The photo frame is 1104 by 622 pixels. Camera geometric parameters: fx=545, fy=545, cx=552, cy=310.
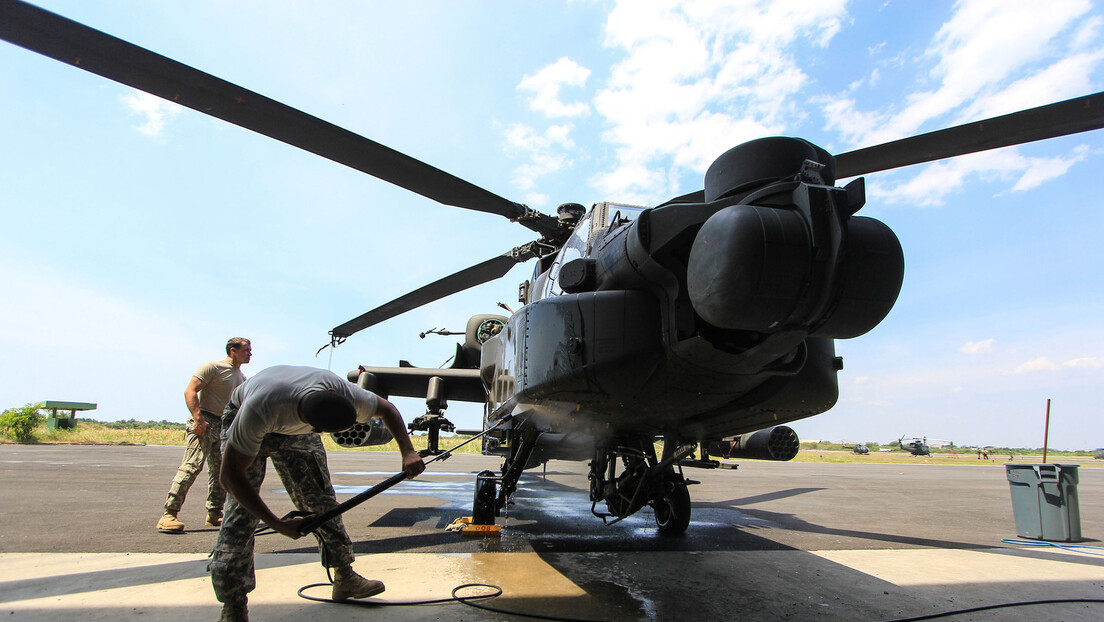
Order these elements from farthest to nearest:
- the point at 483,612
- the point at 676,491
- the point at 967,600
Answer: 1. the point at 676,491
2. the point at 967,600
3. the point at 483,612

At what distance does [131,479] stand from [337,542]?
8209 mm

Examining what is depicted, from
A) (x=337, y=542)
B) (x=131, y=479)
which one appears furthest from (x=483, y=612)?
(x=131, y=479)

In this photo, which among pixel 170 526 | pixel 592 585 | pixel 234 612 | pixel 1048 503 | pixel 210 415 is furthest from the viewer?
pixel 1048 503

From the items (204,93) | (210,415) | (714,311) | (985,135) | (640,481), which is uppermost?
(204,93)

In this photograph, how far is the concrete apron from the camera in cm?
278

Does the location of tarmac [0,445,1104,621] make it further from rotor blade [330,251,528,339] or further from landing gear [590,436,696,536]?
rotor blade [330,251,528,339]

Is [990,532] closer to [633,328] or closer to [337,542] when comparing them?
[633,328]

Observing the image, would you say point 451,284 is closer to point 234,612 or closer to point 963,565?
point 234,612

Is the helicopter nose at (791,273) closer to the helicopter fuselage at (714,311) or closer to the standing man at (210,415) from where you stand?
the helicopter fuselage at (714,311)

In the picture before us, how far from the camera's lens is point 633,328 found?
2564 millimetres

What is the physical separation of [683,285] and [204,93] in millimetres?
3035

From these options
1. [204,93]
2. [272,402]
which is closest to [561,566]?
[272,402]

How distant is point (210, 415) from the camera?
4879mm

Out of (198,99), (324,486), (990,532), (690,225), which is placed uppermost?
(198,99)
